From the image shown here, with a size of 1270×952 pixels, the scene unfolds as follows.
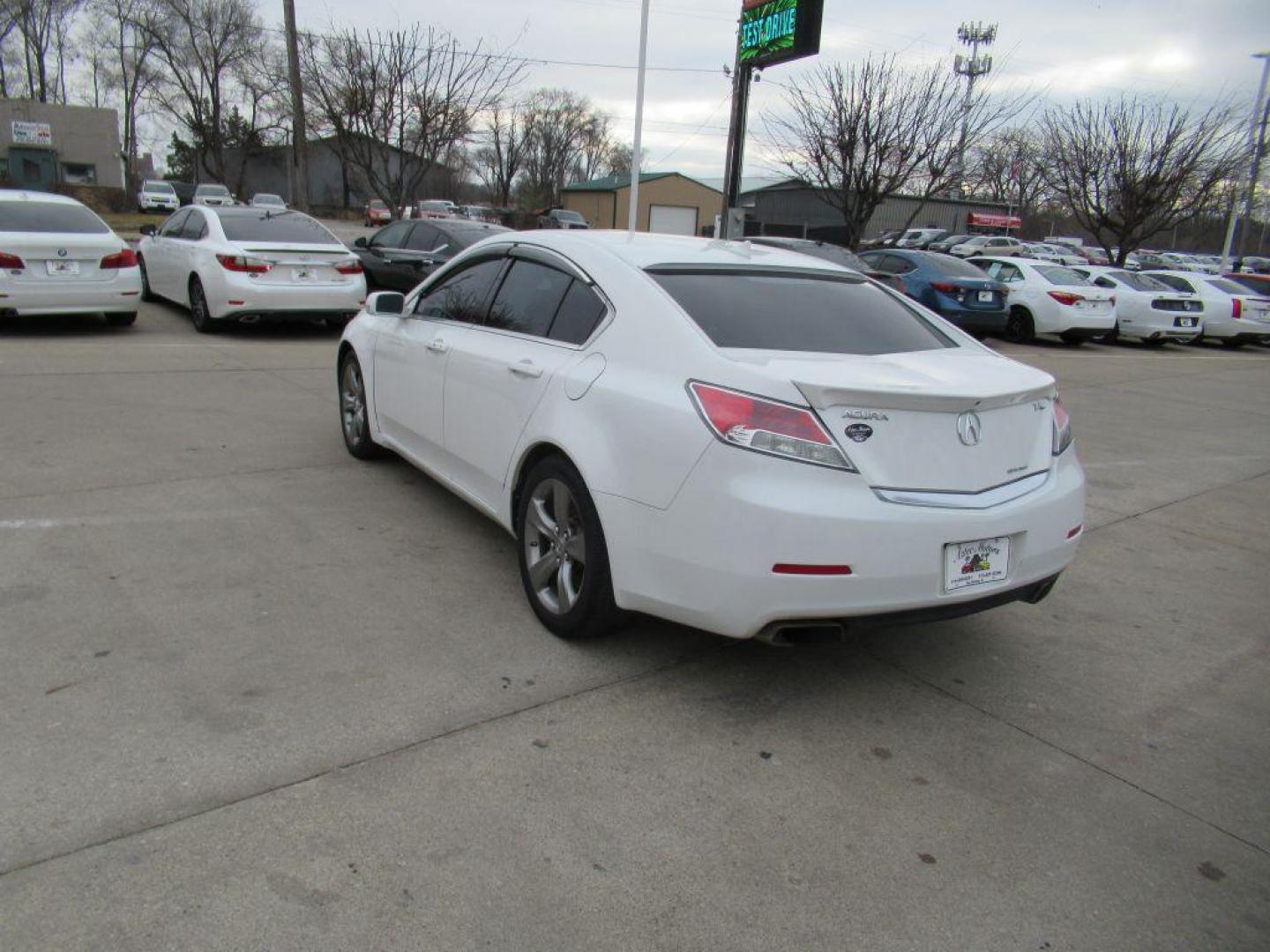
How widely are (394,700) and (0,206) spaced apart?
31.0ft

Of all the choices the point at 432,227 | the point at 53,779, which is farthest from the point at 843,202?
the point at 53,779

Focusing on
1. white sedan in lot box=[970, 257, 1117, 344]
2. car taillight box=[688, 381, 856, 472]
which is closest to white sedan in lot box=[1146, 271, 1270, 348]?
white sedan in lot box=[970, 257, 1117, 344]

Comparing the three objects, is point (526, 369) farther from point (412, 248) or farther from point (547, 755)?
point (412, 248)

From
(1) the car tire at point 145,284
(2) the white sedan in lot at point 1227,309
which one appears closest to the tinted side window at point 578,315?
(1) the car tire at point 145,284

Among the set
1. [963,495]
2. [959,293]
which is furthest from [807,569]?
[959,293]

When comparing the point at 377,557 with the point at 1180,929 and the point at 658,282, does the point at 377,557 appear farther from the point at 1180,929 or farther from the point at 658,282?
the point at 1180,929

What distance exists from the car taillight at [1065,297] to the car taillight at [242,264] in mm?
12704

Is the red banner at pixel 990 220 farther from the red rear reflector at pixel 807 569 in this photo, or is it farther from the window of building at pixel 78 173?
the red rear reflector at pixel 807 569

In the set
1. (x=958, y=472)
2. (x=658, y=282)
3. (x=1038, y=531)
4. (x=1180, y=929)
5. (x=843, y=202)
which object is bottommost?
(x=1180, y=929)

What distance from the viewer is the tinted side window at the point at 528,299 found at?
4.06 meters

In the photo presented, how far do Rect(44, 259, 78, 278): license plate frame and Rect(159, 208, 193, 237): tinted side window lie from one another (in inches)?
72.7

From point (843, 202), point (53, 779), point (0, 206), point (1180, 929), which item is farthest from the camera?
point (843, 202)

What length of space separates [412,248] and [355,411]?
23.7ft

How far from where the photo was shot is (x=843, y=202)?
2503cm
